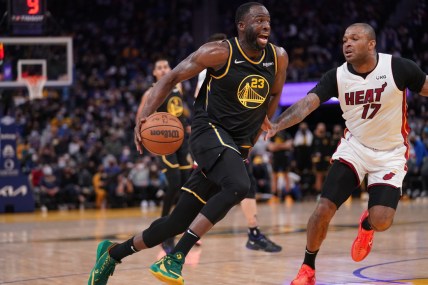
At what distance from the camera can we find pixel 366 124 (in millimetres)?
6359

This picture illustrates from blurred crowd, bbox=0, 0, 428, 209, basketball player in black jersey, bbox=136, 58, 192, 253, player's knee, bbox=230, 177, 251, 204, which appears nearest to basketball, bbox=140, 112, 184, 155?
player's knee, bbox=230, 177, 251, 204

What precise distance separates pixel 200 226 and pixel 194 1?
23.3 meters

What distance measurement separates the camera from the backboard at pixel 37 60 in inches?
623

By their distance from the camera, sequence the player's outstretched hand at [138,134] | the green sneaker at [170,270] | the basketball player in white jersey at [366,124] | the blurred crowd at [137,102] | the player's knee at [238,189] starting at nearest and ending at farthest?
the green sneaker at [170,270], the player's knee at [238,189], the player's outstretched hand at [138,134], the basketball player in white jersey at [366,124], the blurred crowd at [137,102]


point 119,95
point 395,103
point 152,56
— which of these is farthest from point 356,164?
point 152,56

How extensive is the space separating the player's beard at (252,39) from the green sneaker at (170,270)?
65.1 inches

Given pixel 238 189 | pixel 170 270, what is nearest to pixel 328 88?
pixel 238 189

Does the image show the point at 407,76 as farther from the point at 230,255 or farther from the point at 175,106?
the point at 175,106

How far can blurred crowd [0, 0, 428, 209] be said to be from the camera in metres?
19.0

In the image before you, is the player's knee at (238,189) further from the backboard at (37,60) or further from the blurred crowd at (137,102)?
the blurred crowd at (137,102)

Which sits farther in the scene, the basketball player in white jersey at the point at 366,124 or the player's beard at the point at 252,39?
the basketball player in white jersey at the point at 366,124

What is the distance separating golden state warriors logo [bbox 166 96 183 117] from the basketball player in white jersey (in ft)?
10.2

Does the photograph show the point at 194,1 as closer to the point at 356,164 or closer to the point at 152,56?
the point at 152,56

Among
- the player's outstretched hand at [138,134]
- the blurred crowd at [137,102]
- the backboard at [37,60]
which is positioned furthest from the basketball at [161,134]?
the blurred crowd at [137,102]
